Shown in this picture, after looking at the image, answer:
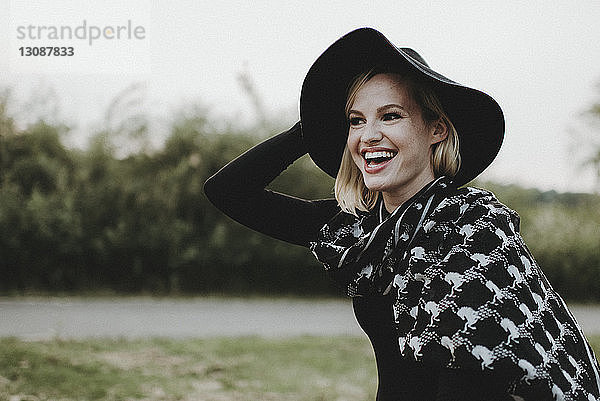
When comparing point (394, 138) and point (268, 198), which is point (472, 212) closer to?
point (394, 138)

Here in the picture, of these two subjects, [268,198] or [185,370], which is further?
[185,370]

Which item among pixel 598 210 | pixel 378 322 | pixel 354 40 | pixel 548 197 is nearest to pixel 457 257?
pixel 378 322

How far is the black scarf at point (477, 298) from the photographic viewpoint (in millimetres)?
1261

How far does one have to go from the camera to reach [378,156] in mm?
1631

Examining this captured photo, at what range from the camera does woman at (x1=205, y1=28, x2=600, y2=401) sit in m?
1.28

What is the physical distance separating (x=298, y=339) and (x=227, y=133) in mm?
4047

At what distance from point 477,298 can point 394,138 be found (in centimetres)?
48

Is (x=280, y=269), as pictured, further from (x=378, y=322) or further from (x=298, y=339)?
(x=378, y=322)

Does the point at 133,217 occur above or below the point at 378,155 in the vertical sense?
above

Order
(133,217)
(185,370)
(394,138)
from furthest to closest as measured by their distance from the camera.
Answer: (133,217) < (185,370) < (394,138)

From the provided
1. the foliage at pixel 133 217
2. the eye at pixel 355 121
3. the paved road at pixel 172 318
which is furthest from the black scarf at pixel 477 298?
the foliage at pixel 133 217

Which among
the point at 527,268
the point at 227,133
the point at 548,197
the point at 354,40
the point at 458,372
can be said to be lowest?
the point at 458,372

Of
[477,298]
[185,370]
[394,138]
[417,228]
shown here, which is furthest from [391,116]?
[185,370]

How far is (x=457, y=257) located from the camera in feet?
4.40
